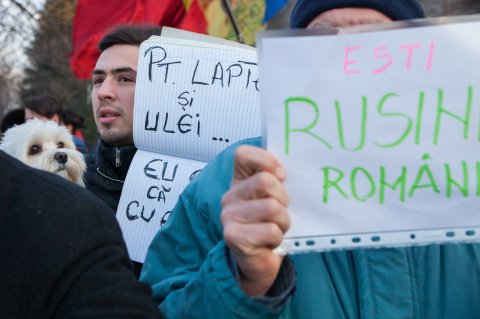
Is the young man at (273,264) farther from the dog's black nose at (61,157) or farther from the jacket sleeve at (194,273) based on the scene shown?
the dog's black nose at (61,157)

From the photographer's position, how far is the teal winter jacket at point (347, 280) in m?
1.45

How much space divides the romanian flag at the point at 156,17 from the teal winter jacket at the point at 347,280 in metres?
4.60

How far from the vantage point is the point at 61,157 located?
167 inches

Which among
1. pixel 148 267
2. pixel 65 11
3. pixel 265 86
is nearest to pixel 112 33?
pixel 148 267

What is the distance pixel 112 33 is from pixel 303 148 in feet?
7.42

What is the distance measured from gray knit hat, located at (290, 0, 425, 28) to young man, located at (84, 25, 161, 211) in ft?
4.95

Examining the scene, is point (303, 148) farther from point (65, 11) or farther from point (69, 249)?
point (65, 11)

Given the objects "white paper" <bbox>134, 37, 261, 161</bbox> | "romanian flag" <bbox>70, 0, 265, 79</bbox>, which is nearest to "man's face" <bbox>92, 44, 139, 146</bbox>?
"white paper" <bbox>134, 37, 261, 161</bbox>

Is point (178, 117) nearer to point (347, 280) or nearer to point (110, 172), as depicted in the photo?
point (110, 172)

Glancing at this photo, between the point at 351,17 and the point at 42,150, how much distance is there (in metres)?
3.03

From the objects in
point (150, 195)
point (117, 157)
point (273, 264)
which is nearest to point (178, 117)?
point (150, 195)

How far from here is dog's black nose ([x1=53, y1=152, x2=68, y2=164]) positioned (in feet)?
13.8

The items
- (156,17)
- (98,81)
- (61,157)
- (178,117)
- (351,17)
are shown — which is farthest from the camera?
(156,17)

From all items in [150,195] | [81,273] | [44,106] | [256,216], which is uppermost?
[44,106]
